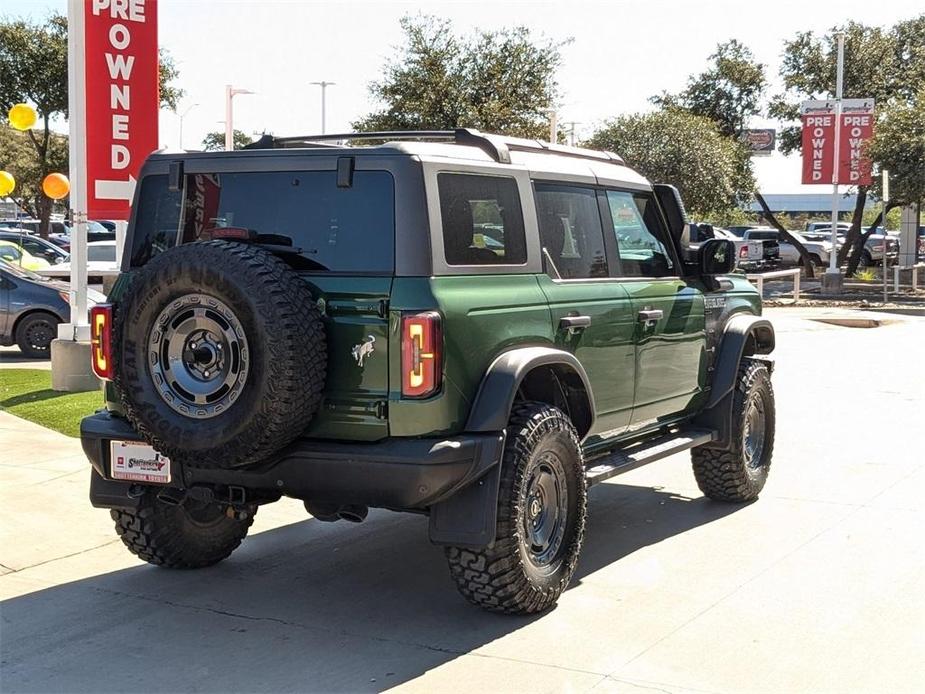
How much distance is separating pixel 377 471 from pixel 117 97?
26.5 ft

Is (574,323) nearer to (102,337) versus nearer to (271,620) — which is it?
(271,620)

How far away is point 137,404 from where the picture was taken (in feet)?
16.8

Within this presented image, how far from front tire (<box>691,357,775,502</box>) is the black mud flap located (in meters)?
2.90

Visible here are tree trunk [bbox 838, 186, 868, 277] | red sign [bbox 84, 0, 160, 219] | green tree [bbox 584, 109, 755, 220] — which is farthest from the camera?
tree trunk [bbox 838, 186, 868, 277]

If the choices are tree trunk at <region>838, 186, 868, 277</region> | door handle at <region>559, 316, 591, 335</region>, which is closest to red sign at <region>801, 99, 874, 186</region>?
tree trunk at <region>838, 186, 868, 277</region>

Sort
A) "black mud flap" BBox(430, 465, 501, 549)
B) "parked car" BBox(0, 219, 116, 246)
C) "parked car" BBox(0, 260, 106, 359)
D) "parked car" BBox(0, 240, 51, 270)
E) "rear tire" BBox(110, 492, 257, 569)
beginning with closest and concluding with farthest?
"black mud flap" BBox(430, 465, 501, 549) → "rear tire" BBox(110, 492, 257, 569) → "parked car" BBox(0, 260, 106, 359) → "parked car" BBox(0, 240, 51, 270) → "parked car" BBox(0, 219, 116, 246)

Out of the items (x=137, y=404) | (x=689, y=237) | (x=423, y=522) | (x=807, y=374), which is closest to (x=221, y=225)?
(x=137, y=404)

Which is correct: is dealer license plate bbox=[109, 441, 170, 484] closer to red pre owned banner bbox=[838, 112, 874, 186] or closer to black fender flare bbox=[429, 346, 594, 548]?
black fender flare bbox=[429, 346, 594, 548]

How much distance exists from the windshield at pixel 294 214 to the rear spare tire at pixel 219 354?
288 millimetres

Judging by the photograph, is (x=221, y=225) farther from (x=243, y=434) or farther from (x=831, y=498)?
(x=831, y=498)

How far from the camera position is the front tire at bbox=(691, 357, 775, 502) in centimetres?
765

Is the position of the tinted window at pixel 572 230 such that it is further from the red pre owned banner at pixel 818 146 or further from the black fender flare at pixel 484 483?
the red pre owned banner at pixel 818 146

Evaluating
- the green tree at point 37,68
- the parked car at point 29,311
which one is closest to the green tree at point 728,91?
the green tree at point 37,68

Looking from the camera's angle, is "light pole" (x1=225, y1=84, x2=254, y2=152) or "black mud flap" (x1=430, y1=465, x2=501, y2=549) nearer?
"black mud flap" (x1=430, y1=465, x2=501, y2=549)
